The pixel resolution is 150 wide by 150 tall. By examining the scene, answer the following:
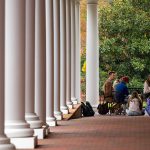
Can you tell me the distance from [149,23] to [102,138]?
4549 centimetres

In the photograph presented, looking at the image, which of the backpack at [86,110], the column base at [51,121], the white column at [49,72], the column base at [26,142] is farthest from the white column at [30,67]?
the backpack at [86,110]

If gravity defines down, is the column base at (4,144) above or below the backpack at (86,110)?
above

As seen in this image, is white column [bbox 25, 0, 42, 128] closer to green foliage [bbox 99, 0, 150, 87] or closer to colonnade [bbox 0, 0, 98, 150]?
colonnade [bbox 0, 0, 98, 150]

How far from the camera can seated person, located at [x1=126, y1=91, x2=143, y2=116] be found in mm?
44375

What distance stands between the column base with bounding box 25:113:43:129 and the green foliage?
4356cm

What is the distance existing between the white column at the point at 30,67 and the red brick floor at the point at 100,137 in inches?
34.8

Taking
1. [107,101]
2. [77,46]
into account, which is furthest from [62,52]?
[77,46]

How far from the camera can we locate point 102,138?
2730 cm

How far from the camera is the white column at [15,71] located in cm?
2206

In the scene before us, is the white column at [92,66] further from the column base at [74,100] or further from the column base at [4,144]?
the column base at [4,144]

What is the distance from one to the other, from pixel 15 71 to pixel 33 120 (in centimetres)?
380

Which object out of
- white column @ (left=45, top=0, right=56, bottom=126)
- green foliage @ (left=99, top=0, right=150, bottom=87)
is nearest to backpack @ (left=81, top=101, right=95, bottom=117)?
white column @ (left=45, top=0, right=56, bottom=126)

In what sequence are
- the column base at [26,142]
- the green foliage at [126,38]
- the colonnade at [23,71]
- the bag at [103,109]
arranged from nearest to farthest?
the colonnade at [23,71], the column base at [26,142], the bag at [103,109], the green foliage at [126,38]

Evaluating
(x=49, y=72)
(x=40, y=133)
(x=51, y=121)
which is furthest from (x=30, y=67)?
(x=51, y=121)
